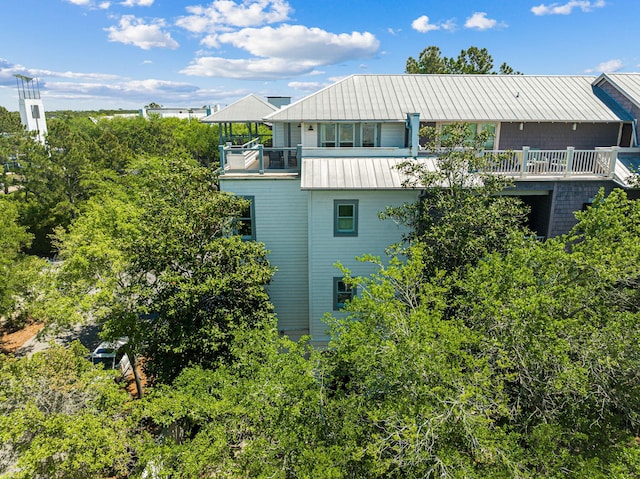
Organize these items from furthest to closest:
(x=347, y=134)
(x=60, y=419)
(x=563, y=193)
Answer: (x=347, y=134), (x=563, y=193), (x=60, y=419)

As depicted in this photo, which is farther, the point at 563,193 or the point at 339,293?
the point at 339,293

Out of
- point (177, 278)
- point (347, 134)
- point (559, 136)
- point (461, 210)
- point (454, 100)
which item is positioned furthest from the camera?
point (454, 100)

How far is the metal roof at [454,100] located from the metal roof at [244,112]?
2.28 m

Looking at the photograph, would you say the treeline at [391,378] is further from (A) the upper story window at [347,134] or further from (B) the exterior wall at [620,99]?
(B) the exterior wall at [620,99]

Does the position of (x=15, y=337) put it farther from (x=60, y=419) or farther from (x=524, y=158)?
(x=524, y=158)

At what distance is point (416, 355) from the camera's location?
7625 millimetres

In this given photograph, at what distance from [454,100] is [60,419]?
18578mm

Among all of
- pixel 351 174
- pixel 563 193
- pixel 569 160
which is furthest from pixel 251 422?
pixel 569 160

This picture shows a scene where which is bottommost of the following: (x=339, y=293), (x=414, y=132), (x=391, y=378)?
(x=339, y=293)

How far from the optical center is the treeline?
23.8 ft

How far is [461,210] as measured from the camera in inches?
490

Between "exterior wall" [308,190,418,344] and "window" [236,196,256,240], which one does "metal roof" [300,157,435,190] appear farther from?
"window" [236,196,256,240]

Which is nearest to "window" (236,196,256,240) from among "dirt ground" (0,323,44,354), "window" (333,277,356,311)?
"window" (333,277,356,311)

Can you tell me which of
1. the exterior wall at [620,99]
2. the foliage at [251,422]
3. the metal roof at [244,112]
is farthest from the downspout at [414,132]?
the exterior wall at [620,99]
